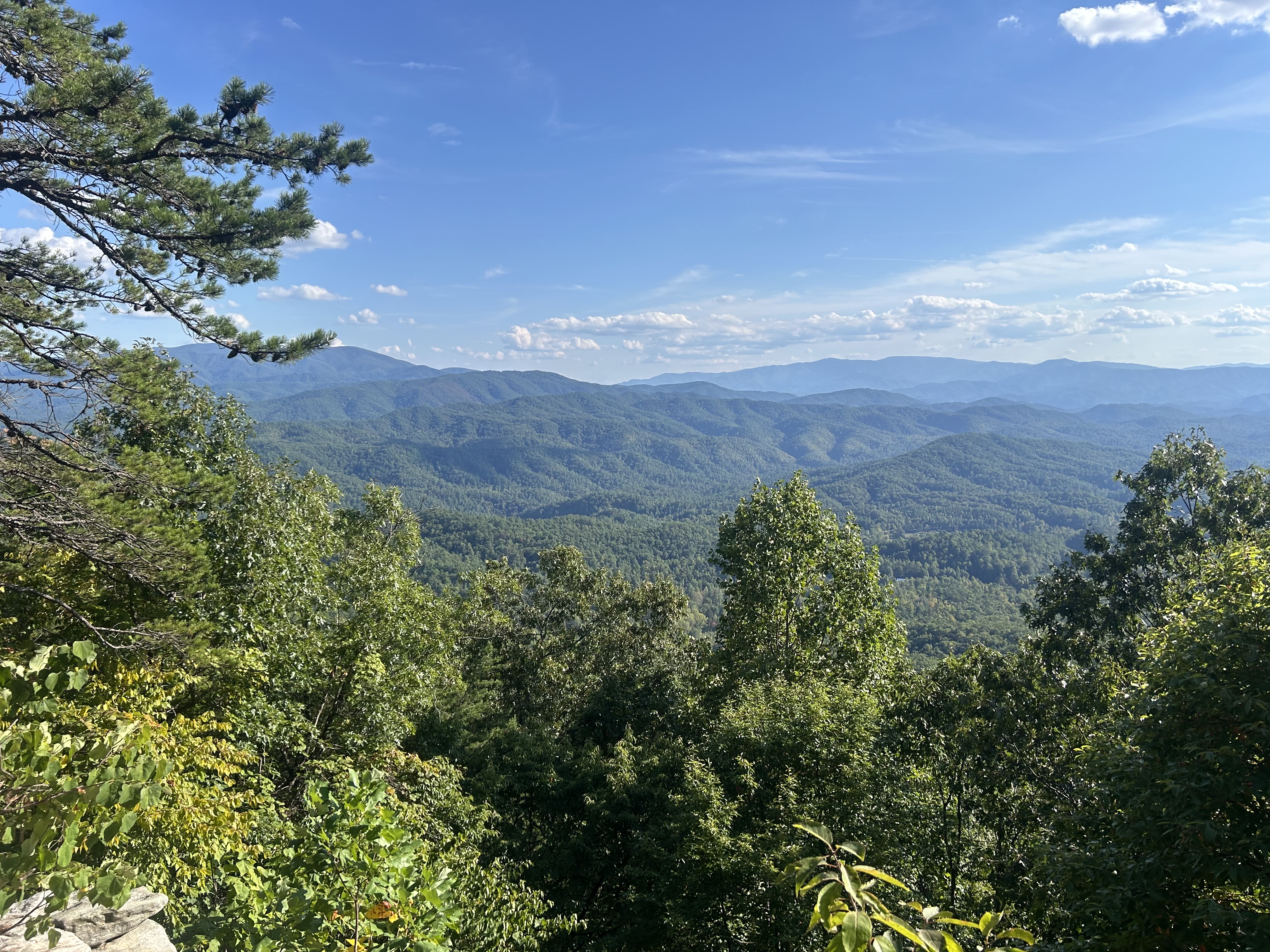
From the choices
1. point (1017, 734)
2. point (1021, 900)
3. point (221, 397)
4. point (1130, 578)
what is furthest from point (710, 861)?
point (221, 397)

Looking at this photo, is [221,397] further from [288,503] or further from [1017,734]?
[1017,734]

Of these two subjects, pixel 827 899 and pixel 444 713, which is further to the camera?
pixel 444 713

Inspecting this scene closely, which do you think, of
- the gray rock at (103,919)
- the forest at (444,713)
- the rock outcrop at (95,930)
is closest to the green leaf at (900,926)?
the forest at (444,713)

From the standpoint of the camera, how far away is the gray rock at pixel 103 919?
17.6 ft

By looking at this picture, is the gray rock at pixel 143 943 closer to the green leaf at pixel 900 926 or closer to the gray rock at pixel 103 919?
the gray rock at pixel 103 919

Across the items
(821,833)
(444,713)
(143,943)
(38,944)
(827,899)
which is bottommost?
(444,713)

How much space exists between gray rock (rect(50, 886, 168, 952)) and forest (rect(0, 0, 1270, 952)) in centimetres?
20

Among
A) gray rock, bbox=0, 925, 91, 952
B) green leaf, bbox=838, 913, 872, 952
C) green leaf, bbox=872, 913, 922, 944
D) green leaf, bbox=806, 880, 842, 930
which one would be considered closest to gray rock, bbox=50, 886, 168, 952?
gray rock, bbox=0, 925, 91, 952

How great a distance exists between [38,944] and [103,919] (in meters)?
0.45

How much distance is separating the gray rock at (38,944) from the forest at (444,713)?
0.22ft

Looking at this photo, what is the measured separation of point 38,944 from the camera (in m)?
5.15

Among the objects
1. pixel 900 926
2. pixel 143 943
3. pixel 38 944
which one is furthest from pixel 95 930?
pixel 900 926

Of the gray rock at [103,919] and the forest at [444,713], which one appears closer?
the forest at [444,713]

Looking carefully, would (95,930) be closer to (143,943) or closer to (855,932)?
(143,943)
